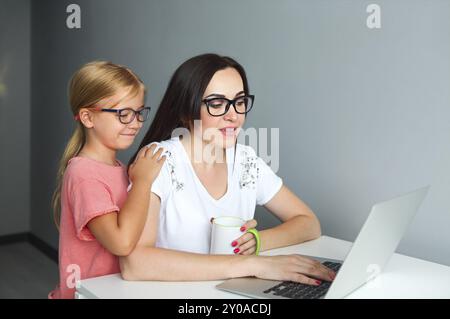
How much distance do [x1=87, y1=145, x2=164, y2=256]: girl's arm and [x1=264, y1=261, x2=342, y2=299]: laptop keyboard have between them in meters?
0.36

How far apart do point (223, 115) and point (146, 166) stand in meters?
0.26

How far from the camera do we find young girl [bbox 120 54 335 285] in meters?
1.46

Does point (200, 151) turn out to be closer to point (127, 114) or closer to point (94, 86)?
point (127, 114)

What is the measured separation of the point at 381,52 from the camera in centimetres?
176

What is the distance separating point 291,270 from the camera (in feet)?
4.17

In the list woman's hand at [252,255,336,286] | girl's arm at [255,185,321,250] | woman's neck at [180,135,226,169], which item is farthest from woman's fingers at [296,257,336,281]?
woman's neck at [180,135,226,169]

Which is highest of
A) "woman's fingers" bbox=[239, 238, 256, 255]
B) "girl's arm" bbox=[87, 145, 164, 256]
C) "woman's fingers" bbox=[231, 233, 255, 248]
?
"girl's arm" bbox=[87, 145, 164, 256]

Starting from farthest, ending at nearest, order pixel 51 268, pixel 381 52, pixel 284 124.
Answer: pixel 51 268, pixel 284 124, pixel 381 52

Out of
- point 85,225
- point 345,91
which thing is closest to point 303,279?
point 85,225

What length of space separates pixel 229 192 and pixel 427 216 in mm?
628

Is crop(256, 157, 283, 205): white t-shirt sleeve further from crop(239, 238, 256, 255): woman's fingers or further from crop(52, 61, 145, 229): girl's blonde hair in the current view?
crop(52, 61, 145, 229): girl's blonde hair

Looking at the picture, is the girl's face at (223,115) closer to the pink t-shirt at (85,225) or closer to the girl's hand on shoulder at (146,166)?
the girl's hand on shoulder at (146,166)
